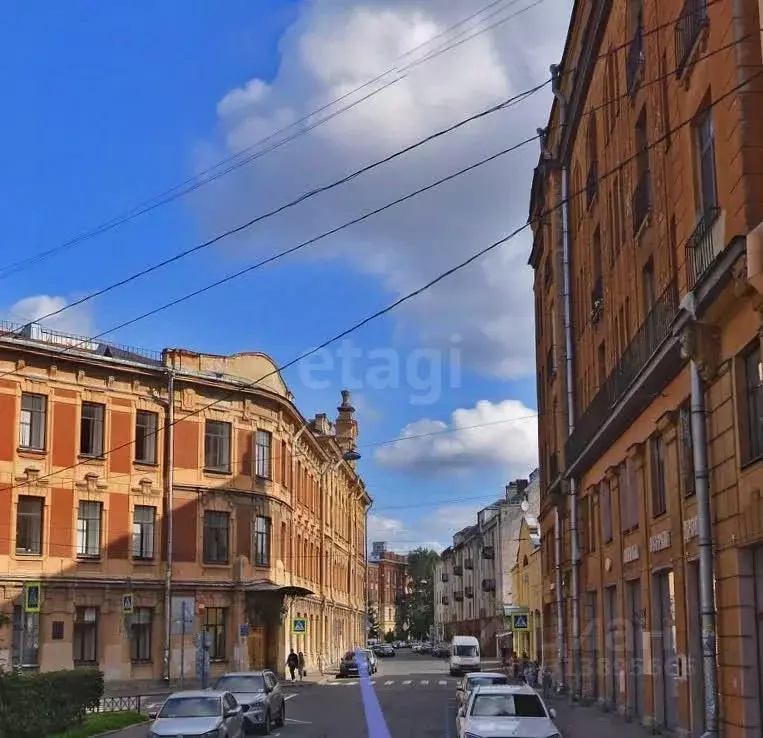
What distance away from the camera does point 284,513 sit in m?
53.0

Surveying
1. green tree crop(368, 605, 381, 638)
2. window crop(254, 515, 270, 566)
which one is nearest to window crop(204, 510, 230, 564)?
window crop(254, 515, 270, 566)

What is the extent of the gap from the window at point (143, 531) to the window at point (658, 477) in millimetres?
26705

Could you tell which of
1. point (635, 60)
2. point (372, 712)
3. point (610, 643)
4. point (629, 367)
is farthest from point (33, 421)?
point (635, 60)

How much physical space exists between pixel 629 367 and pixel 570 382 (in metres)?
12.1

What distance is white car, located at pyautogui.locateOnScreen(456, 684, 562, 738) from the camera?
18.0m

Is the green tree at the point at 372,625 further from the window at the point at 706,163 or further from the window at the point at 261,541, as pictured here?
the window at the point at 706,163

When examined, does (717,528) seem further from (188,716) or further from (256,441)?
(256,441)

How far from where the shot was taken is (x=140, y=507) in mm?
45094

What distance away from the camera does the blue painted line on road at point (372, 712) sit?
25906mm

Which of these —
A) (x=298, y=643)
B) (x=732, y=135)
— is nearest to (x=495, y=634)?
(x=298, y=643)

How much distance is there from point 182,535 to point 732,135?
113 feet

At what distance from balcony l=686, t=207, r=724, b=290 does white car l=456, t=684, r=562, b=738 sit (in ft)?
25.0

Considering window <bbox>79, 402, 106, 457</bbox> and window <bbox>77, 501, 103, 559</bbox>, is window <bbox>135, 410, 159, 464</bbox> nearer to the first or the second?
window <bbox>79, 402, 106, 457</bbox>

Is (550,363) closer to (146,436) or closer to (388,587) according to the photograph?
(146,436)
